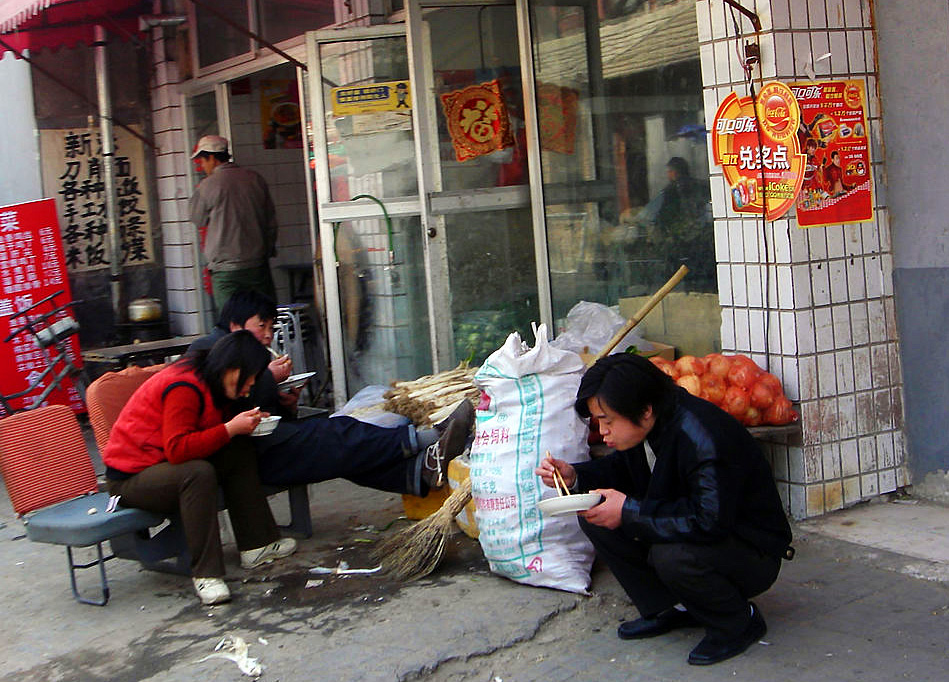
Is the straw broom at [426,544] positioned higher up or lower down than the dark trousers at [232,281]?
lower down

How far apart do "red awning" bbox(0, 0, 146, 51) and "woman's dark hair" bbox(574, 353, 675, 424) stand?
6222 mm

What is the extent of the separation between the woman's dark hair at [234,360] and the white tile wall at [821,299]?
2134 mm

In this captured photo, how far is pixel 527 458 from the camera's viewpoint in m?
4.42

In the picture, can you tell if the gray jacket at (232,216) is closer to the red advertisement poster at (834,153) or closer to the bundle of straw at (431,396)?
the bundle of straw at (431,396)

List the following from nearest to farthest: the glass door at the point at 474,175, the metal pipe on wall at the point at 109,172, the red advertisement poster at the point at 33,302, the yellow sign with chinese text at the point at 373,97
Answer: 1. the glass door at the point at 474,175
2. the yellow sign with chinese text at the point at 373,97
3. the red advertisement poster at the point at 33,302
4. the metal pipe on wall at the point at 109,172

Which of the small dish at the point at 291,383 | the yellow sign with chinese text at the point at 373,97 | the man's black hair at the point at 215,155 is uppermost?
the yellow sign with chinese text at the point at 373,97

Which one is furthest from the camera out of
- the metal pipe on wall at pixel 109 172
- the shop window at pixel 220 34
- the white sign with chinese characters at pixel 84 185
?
the white sign with chinese characters at pixel 84 185

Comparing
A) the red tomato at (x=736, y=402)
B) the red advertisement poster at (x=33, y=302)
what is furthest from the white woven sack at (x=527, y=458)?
the red advertisement poster at (x=33, y=302)

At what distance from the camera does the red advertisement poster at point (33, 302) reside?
848cm

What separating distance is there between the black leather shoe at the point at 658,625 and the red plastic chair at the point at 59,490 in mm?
2086

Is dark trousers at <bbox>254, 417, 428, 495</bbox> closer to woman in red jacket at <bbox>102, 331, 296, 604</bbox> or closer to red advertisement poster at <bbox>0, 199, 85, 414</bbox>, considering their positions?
woman in red jacket at <bbox>102, 331, 296, 604</bbox>

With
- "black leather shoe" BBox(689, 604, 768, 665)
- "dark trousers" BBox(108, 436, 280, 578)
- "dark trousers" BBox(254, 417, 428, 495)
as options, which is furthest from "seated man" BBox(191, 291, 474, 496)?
"black leather shoe" BBox(689, 604, 768, 665)

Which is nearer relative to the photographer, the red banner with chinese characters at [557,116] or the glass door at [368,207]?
the red banner with chinese characters at [557,116]

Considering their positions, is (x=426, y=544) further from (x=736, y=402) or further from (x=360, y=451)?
(x=736, y=402)
